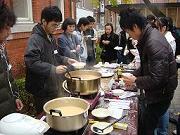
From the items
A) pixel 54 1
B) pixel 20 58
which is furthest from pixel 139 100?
pixel 54 1

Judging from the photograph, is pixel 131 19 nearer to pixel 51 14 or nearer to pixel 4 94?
pixel 51 14

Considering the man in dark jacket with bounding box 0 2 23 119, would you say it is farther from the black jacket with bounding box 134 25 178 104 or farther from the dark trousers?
the dark trousers

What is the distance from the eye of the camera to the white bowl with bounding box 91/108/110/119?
2.43 metres

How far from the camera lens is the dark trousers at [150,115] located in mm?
3053

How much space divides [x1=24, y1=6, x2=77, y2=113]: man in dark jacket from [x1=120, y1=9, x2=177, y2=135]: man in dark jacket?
89 cm

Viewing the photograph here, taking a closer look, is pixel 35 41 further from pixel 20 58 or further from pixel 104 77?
pixel 20 58

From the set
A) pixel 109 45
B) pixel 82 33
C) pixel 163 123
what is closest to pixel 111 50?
pixel 109 45

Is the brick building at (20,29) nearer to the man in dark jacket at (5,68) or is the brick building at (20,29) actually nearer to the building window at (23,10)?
the building window at (23,10)

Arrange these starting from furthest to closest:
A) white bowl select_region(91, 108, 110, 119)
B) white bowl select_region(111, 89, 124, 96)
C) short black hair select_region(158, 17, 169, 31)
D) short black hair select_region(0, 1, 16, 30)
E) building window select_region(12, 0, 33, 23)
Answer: building window select_region(12, 0, 33, 23)
short black hair select_region(158, 17, 169, 31)
white bowl select_region(111, 89, 124, 96)
white bowl select_region(91, 108, 110, 119)
short black hair select_region(0, 1, 16, 30)

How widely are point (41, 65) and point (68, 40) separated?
216 cm

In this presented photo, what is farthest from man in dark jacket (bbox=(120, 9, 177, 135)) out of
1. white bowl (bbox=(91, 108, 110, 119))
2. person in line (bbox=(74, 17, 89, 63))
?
person in line (bbox=(74, 17, 89, 63))

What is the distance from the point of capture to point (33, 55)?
304cm

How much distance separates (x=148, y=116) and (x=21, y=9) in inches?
184

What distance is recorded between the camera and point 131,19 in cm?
281
